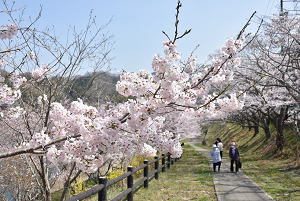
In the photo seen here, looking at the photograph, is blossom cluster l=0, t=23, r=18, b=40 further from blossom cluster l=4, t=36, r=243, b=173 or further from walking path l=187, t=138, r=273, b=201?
walking path l=187, t=138, r=273, b=201

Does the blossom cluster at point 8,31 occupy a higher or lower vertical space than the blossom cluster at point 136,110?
higher

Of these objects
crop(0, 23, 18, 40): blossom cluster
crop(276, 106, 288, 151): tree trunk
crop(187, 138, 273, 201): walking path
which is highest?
crop(0, 23, 18, 40): blossom cluster

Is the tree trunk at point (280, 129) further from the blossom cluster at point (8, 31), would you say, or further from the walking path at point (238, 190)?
the blossom cluster at point (8, 31)

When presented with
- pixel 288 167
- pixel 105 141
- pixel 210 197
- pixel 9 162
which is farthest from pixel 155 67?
pixel 288 167

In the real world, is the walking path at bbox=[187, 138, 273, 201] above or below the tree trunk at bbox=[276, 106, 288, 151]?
below

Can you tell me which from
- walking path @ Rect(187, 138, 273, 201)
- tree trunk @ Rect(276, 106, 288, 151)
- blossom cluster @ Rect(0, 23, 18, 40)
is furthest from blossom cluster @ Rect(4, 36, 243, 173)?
tree trunk @ Rect(276, 106, 288, 151)

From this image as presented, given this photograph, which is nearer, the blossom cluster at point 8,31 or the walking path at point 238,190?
the blossom cluster at point 8,31

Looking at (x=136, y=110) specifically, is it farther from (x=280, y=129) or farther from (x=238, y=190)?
(x=280, y=129)

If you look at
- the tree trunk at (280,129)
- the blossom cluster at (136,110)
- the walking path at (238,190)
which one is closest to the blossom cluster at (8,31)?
the blossom cluster at (136,110)

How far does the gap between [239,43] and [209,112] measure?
107cm

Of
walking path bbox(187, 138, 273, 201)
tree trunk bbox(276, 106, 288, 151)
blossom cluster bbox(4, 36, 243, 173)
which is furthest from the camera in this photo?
tree trunk bbox(276, 106, 288, 151)

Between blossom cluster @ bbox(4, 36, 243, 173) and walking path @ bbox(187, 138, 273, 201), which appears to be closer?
blossom cluster @ bbox(4, 36, 243, 173)

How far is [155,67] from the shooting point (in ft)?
8.98

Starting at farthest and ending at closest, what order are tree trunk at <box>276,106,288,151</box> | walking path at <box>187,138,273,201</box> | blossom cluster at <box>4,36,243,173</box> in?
1. tree trunk at <box>276,106,288,151</box>
2. walking path at <box>187,138,273,201</box>
3. blossom cluster at <box>4,36,243,173</box>
